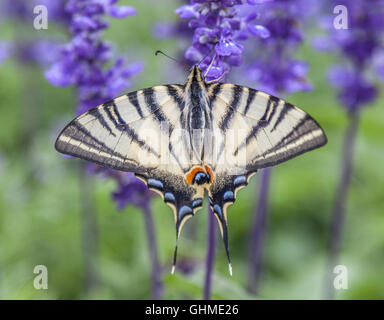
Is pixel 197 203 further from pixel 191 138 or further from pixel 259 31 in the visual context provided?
pixel 259 31

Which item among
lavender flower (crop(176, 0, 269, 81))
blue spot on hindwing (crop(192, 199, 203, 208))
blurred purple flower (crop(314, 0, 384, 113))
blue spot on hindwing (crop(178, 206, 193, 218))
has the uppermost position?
blurred purple flower (crop(314, 0, 384, 113))

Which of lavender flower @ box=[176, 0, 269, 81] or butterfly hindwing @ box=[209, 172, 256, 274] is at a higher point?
lavender flower @ box=[176, 0, 269, 81]

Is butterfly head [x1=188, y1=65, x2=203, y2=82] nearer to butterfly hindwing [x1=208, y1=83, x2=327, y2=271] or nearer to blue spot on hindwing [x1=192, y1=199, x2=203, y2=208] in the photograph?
butterfly hindwing [x1=208, y1=83, x2=327, y2=271]

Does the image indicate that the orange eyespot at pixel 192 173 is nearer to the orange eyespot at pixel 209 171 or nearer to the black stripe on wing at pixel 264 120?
the orange eyespot at pixel 209 171

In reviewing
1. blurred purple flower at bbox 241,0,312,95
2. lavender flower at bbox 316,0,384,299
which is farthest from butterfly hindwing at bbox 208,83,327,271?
lavender flower at bbox 316,0,384,299

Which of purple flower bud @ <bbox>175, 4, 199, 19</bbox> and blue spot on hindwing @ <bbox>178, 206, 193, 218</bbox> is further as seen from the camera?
blue spot on hindwing @ <bbox>178, 206, 193, 218</bbox>

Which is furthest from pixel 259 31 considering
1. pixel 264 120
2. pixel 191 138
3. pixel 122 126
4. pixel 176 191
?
pixel 176 191

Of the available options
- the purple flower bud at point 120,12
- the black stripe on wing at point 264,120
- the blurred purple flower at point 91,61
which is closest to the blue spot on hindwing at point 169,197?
the black stripe on wing at point 264,120
